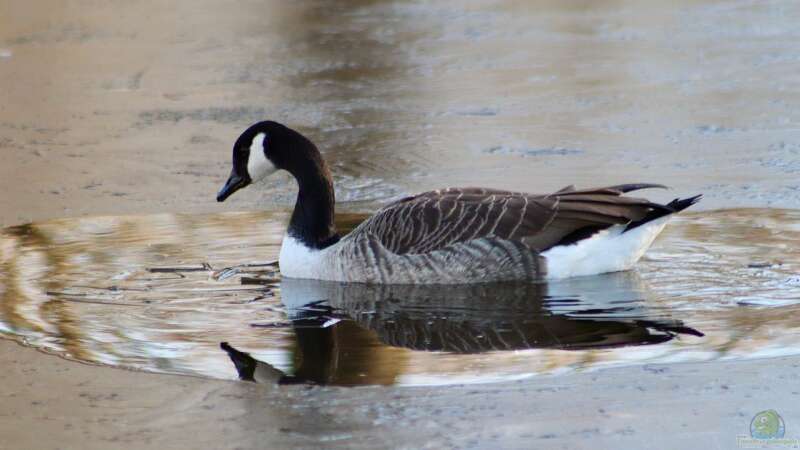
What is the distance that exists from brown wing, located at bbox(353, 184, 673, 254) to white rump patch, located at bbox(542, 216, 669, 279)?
0.14ft

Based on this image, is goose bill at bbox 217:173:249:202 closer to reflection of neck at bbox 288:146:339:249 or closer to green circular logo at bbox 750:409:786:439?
reflection of neck at bbox 288:146:339:249

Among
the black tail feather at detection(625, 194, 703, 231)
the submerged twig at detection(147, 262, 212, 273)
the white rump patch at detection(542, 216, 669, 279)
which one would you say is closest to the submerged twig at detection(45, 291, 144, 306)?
the submerged twig at detection(147, 262, 212, 273)

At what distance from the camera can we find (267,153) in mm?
7883

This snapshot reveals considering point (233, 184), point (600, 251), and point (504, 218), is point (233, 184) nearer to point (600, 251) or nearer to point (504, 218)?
point (504, 218)

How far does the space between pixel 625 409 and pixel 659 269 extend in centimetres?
232

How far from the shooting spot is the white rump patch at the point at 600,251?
7156 mm

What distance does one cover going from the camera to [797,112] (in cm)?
1045

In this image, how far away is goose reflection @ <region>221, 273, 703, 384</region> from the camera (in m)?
5.88

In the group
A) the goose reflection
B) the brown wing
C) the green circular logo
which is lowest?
the green circular logo

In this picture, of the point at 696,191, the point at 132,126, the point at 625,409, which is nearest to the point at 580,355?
the point at 625,409

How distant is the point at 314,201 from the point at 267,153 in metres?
0.44

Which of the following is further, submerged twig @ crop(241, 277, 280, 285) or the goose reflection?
submerged twig @ crop(241, 277, 280, 285)

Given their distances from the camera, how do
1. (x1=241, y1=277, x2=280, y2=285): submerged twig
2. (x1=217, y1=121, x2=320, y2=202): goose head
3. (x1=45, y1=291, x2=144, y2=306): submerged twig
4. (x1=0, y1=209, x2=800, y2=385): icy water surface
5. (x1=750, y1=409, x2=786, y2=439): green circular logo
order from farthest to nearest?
1. (x1=217, y1=121, x2=320, y2=202): goose head
2. (x1=241, y1=277, x2=280, y2=285): submerged twig
3. (x1=45, y1=291, x2=144, y2=306): submerged twig
4. (x1=0, y1=209, x2=800, y2=385): icy water surface
5. (x1=750, y1=409, x2=786, y2=439): green circular logo

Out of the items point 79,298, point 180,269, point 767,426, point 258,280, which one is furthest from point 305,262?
A: point 767,426
